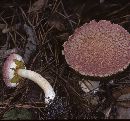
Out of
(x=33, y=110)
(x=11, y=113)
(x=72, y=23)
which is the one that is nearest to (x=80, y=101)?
(x=33, y=110)

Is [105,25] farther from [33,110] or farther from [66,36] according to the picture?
[33,110]

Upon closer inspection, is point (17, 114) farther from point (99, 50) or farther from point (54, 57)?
point (99, 50)

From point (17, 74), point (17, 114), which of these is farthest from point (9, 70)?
point (17, 114)

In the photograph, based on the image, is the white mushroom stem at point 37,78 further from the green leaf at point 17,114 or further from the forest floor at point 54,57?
the green leaf at point 17,114

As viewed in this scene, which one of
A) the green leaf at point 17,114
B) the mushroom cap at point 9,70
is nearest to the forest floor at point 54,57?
the green leaf at point 17,114

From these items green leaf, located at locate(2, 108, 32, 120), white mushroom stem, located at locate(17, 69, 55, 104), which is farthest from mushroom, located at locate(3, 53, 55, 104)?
green leaf, located at locate(2, 108, 32, 120)

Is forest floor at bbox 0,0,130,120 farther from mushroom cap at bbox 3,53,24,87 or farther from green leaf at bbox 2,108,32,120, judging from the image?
mushroom cap at bbox 3,53,24,87
